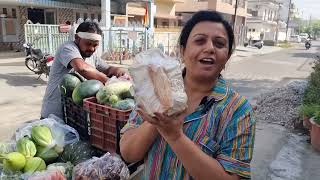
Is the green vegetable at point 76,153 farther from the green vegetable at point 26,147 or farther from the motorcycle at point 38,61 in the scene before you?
the motorcycle at point 38,61

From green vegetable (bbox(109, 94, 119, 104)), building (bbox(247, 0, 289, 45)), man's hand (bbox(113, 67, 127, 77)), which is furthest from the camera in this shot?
building (bbox(247, 0, 289, 45))

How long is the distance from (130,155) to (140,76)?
439mm

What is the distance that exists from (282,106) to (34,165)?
629 centimetres

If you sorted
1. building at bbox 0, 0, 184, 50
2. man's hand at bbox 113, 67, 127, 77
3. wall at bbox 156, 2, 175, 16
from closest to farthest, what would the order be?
man's hand at bbox 113, 67, 127, 77 → building at bbox 0, 0, 184, 50 → wall at bbox 156, 2, 175, 16

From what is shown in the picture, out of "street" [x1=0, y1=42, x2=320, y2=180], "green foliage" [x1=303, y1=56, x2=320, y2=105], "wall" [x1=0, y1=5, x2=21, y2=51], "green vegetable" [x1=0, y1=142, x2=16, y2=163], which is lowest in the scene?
"street" [x1=0, y1=42, x2=320, y2=180]

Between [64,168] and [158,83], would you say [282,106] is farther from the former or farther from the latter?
[158,83]

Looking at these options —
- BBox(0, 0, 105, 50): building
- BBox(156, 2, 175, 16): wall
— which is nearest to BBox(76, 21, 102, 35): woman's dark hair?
BBox(0, 0, 105, 50): building

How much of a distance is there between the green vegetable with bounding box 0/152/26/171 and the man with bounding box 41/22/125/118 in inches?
33.2

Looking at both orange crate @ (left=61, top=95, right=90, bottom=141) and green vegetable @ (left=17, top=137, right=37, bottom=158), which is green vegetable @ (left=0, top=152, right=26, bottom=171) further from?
orange crate @ (left=61, top=95, right=90, bottom=141)

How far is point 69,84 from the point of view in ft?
8.54

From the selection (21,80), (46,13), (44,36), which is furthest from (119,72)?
(46,13)

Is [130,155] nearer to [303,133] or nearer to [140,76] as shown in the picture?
[140,76]

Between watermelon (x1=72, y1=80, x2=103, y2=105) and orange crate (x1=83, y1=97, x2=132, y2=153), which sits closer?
orange crate (x1=83, y1=97, x2=132, y2=153)

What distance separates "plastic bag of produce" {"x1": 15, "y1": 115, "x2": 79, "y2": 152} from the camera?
2.17 m
